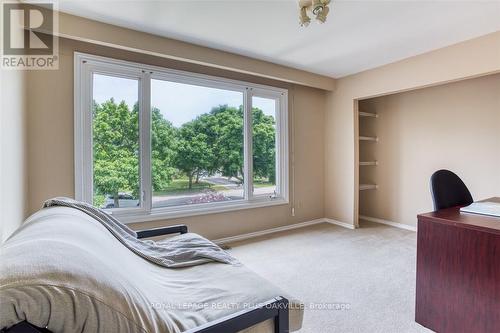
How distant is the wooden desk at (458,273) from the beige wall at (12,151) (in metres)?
2.73

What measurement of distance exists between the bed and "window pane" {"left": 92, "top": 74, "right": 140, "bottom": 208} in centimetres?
150

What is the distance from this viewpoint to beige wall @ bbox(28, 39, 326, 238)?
8.00 ft

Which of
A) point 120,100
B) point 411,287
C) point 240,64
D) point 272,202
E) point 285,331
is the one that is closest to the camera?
point 285,331

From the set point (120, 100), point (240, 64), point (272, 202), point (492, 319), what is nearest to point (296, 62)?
point (240, 64)

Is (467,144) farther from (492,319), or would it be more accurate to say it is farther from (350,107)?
(492,319)

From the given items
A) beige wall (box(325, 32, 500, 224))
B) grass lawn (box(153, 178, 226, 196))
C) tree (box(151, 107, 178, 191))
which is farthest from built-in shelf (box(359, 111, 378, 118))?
tree (box(151, 107, 178, 191))

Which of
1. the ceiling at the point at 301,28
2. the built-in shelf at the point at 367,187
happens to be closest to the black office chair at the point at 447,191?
the ceiling at the point at 301,28

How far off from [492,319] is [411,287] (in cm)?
85

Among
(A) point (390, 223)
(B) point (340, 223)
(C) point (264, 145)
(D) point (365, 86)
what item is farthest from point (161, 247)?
(A) point (390, 223)

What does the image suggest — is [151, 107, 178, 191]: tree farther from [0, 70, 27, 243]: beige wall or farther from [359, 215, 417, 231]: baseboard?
[359, 215, 417, 231]: baseboard

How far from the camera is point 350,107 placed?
13.7 ft

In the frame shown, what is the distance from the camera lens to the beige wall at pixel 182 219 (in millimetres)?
2438

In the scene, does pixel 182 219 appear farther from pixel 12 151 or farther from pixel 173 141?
pixel 12 151

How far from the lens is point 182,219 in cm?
322
